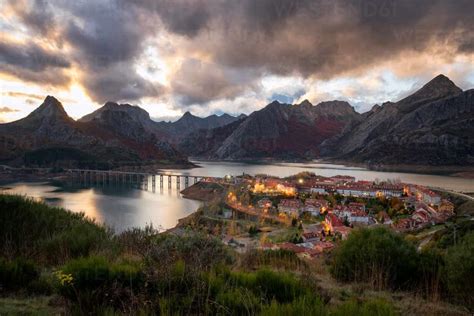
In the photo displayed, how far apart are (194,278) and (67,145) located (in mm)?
161434

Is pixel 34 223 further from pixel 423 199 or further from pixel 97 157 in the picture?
pixel 97 157

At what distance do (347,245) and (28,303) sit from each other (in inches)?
209

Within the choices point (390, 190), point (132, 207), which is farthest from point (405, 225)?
point (132, 207)

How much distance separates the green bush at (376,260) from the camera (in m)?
5.52

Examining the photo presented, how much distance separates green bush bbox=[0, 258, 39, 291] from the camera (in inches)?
158

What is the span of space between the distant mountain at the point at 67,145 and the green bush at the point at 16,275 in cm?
12727

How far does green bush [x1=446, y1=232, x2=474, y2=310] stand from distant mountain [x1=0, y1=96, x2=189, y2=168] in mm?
129608

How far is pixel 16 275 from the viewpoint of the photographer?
4.11 m

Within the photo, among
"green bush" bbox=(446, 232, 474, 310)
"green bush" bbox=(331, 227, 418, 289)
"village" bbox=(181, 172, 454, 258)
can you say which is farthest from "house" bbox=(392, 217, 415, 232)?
"green bush" bbox=(446, 232, 474, 310)

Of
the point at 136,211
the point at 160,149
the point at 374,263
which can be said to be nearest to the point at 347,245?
the point at 374,263

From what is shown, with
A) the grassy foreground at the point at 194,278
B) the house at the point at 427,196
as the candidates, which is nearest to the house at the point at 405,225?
the house at the point at 427,196

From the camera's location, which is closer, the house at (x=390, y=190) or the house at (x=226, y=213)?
the house at (x=226, y=213)

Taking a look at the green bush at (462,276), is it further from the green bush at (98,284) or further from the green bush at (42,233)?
the green bush at (42,233)

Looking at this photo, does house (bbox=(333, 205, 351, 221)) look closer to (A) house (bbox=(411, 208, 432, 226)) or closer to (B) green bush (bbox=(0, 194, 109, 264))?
(A) house (bbox=(411, 208, 432, 226))
